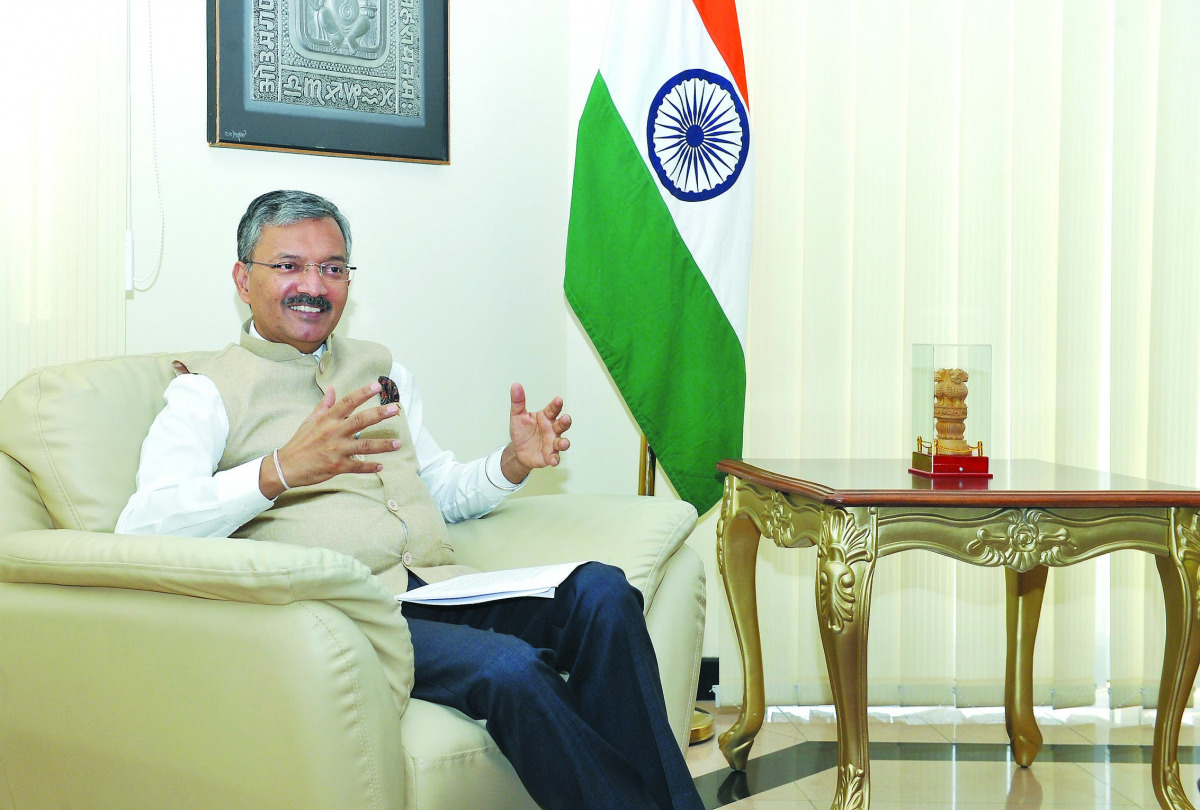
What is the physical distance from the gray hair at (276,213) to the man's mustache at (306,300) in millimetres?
130

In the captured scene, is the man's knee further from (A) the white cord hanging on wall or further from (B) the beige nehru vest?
(A) the white cord hanging on wall

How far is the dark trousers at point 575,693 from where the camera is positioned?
1.37 metres

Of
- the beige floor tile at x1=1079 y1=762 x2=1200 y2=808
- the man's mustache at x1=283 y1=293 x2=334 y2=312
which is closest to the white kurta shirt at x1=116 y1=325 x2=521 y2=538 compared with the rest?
the man's mustache at x1=283 y1=293 x2=334 y2=312

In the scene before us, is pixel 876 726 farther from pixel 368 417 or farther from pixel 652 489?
pixel 368 417

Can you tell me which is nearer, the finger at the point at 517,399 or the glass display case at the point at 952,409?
the finger at the point at 517,399

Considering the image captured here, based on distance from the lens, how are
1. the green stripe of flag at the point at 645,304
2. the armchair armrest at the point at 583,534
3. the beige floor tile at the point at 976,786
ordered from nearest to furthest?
Answer: the armchair armrest at the point at 583,534
the beige floor tile at the point at 976,786
the green stripe of flag at the point at 645,304

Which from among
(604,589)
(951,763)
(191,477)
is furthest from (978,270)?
(191,477)

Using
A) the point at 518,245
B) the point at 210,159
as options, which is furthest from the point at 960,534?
the point at 210,159

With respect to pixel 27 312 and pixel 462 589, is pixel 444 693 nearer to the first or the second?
pixel 462 589

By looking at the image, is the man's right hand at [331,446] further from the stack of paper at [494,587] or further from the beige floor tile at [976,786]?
the beige floor tile at [976,786]

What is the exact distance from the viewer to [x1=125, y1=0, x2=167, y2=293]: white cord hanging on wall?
7.26 feet

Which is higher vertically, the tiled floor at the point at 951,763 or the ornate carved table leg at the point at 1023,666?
the ornate carved table leg at the point at 1023,666

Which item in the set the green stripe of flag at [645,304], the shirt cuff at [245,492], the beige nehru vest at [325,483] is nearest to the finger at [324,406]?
the shirt cuff at [245,492]

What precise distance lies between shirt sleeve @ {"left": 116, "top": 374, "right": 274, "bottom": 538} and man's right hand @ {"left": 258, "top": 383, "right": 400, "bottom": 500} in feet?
0.25
